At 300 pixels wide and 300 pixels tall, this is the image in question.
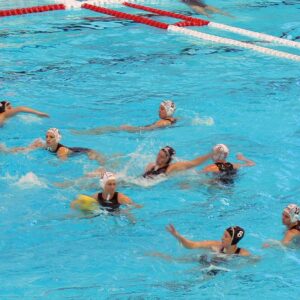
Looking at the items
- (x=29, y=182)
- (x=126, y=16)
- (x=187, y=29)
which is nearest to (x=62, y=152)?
(x=29, y=182)

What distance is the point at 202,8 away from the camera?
1698cm

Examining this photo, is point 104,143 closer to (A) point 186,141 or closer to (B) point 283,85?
(A) point 186,141

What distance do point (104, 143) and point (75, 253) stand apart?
9.39 ft

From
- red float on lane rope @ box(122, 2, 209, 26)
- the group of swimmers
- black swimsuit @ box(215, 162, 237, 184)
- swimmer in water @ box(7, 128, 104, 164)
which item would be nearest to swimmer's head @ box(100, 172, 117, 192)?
the group of swimmers

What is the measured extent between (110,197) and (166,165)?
1.14m

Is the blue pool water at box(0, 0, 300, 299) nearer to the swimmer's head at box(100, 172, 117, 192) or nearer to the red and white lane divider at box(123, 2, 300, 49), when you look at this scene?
the swimmer's head at box(100, 172, 117, 192)

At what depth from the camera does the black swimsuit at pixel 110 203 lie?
24.9 feet

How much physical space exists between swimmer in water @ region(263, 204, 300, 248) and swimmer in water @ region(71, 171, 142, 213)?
1.58 metres

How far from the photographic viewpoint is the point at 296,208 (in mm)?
7098

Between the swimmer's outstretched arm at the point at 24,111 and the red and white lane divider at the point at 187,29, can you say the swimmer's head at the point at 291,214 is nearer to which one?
the swimmer's outstretched arm at the point at 24,111

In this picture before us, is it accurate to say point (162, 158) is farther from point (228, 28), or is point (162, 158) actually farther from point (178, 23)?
point (178, 23)

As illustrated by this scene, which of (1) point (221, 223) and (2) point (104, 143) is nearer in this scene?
(1) point (221, 223)

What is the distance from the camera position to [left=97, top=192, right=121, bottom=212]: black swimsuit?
24.9ft

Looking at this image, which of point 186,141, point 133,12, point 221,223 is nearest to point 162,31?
point 133,12
